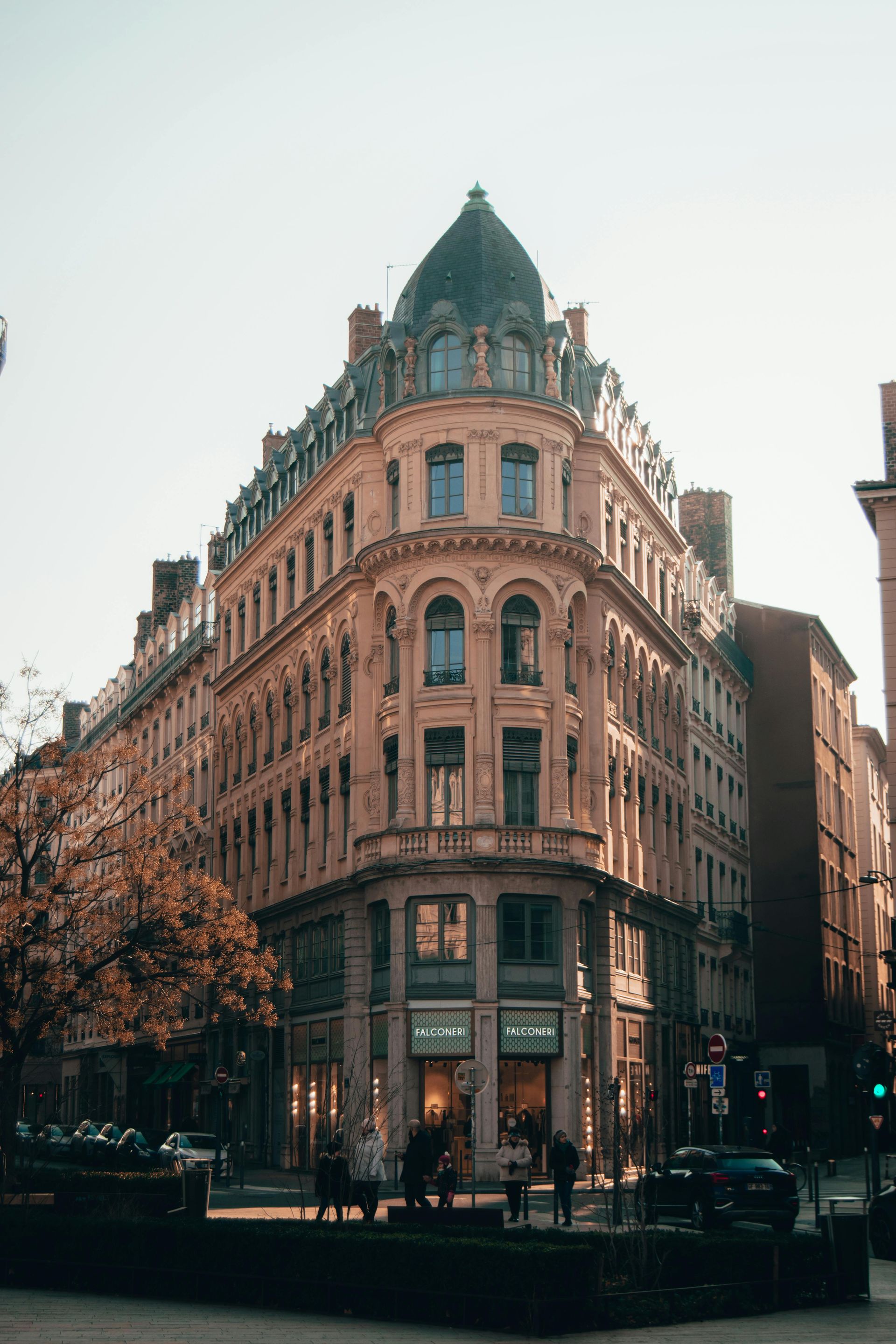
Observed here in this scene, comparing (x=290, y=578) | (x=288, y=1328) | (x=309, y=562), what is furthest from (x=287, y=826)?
(x=288, y=1328)

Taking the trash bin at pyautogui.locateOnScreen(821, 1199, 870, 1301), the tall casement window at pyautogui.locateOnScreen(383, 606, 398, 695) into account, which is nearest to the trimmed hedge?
the trash bin at pyautogui.locateOnScreen(821, 1199, 870, 1301)

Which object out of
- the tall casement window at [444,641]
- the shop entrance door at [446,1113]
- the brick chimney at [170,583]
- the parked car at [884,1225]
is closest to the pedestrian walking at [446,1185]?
the parked car at [884,1225]

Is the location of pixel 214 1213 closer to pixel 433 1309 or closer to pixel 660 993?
pixel 433 1309

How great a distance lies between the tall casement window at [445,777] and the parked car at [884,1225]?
19.4 m

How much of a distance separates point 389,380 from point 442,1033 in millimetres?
18512

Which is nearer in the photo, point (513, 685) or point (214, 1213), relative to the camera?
point (214, 1213)

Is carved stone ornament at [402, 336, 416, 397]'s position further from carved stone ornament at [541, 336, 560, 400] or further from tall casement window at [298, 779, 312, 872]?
tall casement window at [298, 779, 312, 872]

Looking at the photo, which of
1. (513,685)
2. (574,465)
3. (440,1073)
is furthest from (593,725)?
(440,1073)

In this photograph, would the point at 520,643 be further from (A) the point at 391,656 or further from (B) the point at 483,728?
(A) the point at 391,656

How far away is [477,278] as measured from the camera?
4678cm

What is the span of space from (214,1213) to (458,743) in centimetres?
Answer: 1617

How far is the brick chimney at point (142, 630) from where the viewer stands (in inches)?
3558

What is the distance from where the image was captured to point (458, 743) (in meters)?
43.4

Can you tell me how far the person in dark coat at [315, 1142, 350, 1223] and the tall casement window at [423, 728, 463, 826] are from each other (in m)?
18.3
